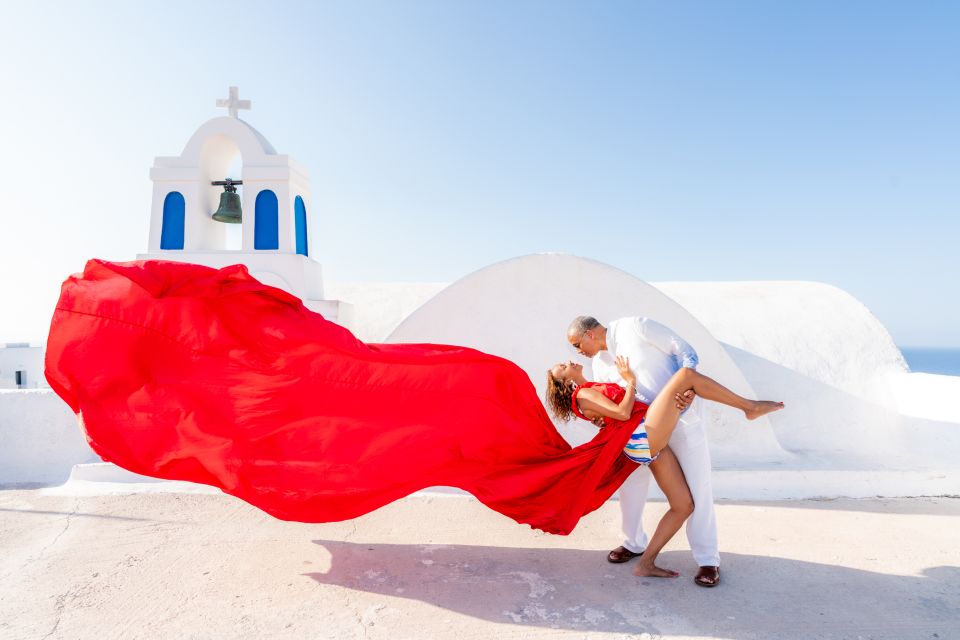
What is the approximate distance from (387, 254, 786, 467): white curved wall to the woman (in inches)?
86.8

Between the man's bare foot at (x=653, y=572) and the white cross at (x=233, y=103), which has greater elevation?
the white cross at (x=233, y=103)

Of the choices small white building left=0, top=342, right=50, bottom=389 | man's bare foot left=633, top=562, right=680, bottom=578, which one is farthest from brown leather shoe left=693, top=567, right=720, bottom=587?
small white building left=0, top=342, right=50, bottom=389

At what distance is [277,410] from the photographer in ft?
11.3

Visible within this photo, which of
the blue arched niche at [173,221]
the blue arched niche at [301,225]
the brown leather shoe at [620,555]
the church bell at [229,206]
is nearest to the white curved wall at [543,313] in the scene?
the brown leather shoe at [620,555]

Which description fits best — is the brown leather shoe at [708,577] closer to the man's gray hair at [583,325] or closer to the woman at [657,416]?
the woman at [657,416]

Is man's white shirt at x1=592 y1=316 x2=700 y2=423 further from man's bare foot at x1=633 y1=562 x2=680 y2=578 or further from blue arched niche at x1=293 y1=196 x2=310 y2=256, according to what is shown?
blue arched niche at x1=293 y1=196 x2=310 y2=256

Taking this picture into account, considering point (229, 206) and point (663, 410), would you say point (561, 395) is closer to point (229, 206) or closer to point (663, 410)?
point (663, 410)

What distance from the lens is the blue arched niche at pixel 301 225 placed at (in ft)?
25.3

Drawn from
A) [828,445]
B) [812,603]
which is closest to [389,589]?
[812,603]

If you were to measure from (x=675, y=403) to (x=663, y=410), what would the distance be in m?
0.08

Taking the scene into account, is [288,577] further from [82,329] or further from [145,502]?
[145,502]

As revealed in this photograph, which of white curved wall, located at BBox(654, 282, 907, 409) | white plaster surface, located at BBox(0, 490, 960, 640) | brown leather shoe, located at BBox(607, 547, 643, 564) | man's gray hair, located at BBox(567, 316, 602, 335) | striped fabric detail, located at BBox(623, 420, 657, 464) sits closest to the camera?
white plaster surface, located at BBox(0, 490, 960, 640)

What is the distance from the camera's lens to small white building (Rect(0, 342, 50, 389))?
1181 centimetres

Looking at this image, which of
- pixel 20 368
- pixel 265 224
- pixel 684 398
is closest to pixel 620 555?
pixel 684 398
